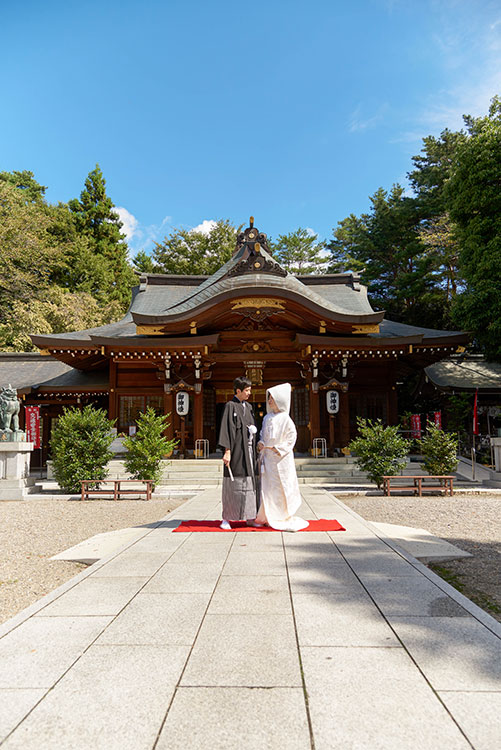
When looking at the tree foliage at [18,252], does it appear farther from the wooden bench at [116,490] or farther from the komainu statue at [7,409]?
the wooden bench at [116,490]

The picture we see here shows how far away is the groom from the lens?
5855 mm

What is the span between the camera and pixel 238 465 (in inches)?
231

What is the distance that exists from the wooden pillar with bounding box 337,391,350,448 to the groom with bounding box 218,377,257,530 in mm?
9669

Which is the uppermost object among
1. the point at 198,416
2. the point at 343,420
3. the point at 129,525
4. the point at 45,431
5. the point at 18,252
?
the point at 18,252

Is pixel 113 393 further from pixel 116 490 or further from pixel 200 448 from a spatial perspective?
pixel 116 490

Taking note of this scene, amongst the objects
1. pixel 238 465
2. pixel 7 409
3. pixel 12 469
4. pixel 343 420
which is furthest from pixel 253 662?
pixel 343 420

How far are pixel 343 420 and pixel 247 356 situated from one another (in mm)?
3952

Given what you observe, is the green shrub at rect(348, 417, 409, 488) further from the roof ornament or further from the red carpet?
the roof ornament

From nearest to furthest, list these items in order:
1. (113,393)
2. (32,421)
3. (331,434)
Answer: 1. (32,421)
2. (331,434)
3. (113,393)

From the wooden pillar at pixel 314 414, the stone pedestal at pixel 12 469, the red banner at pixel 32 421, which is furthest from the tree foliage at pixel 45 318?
the wooden pillar at pixel 314 414

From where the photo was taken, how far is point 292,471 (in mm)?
5828

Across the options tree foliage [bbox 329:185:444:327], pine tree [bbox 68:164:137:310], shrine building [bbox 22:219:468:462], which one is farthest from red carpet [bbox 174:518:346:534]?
pine tree [bbox 68:164:137:310]

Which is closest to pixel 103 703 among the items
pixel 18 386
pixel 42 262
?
pixel 18 386

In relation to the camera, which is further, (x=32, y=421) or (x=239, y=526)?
(x=32, y=421)
